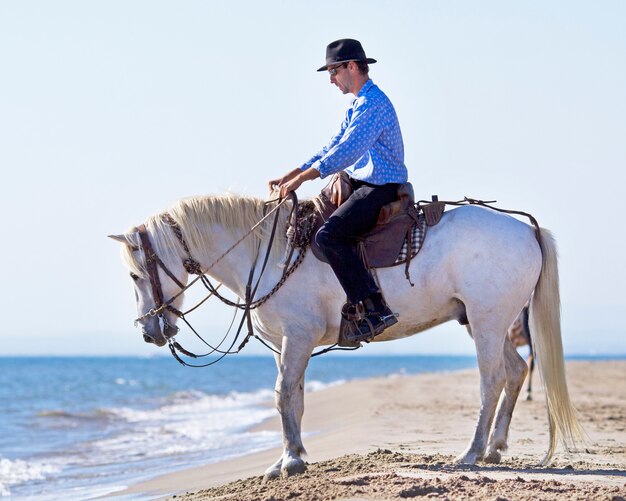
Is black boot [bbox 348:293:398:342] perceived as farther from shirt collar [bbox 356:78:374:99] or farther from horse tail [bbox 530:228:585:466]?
shirt collar [bbox 356:78:374:99]

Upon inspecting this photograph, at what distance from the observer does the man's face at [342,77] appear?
6.70 metres

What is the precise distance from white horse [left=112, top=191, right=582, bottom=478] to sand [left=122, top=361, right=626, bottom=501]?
433 millimetres

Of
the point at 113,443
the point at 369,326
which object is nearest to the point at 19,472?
the point at 113,443

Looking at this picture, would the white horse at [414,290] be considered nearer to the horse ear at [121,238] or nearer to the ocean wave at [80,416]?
the horse ear at [121,238]

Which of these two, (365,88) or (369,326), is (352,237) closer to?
(369,326)

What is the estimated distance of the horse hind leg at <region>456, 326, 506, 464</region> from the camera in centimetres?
670

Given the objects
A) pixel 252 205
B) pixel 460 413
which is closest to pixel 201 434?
pixel 460 413

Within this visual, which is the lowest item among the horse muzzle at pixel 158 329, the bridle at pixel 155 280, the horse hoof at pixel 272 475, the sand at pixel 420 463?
the sand at pixel 420 463

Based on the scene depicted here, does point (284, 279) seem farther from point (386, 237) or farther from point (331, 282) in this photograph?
point (386, 237)

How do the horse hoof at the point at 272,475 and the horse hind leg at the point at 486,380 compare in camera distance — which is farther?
the horse hind leg at the point at 486,380

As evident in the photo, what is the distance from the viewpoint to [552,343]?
6953 millimetres

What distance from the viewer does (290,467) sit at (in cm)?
650

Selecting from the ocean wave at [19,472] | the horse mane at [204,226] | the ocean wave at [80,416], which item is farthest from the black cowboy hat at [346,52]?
the ocean wave at [80,416]

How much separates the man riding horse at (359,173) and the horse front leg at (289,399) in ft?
1.28
